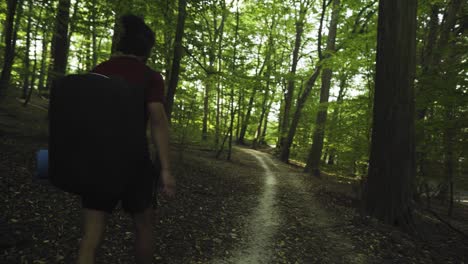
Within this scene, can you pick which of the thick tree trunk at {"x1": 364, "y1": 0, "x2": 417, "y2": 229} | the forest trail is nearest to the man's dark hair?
the forest trail

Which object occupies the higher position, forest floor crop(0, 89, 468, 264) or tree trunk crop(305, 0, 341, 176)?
tree trunk crop(305, 0, 341, 176)

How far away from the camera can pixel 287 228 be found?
513 centimetres

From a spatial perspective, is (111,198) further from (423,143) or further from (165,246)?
(423,143)

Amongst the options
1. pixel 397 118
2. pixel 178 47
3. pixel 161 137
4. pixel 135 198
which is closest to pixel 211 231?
pixel 135 198

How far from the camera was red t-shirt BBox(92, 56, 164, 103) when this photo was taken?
1.65 metres

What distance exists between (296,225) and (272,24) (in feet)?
63.4

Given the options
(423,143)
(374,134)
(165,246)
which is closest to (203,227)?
(165,246)

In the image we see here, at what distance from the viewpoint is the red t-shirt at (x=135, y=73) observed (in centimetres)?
165

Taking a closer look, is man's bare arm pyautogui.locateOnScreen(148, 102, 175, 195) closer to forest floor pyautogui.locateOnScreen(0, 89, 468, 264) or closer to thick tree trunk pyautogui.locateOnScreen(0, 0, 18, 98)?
forest floor pyautogui.locateOnScreen(0, 89, 468, 264)

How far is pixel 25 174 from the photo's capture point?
4.84m

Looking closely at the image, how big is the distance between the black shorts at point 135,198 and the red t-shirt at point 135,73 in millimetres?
483

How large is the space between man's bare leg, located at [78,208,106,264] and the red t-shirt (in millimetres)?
719

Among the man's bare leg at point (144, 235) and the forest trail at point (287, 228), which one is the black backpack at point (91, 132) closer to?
the man's bare leg at point (144, 235)

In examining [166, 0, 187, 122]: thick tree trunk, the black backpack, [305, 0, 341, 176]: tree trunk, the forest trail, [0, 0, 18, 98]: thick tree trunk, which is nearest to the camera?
the black backpack
